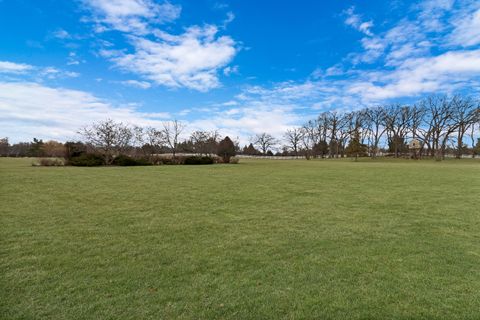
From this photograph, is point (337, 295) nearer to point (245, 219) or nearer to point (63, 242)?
point (245, 219)

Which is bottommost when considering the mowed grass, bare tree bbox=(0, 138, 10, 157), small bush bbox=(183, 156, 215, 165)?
the mowed grass

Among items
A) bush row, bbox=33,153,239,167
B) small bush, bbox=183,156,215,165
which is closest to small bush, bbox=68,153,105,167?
bush row, bbox=33,153,239,167

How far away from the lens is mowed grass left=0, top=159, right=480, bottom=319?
2.73 m

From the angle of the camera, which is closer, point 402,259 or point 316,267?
point 316,267

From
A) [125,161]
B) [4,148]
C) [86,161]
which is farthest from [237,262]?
[4,148]

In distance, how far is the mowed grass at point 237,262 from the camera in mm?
2730

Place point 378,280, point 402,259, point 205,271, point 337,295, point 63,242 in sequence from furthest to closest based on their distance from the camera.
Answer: point 63,242
point 402,259
point 205,271
point 378,280
point 337,295

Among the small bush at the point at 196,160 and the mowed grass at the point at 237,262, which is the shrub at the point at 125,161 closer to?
the small bush at the point at 196,160

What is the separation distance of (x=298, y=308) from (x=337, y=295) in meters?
0.54

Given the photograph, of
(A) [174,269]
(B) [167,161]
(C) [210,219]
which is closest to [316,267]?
(A) [174,269]

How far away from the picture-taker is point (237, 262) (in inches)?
151

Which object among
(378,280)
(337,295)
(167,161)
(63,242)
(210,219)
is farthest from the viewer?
(167,161)

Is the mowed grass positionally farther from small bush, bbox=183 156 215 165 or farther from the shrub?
small bush, bbox=183 156 215 165

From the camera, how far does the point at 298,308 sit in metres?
2.72
